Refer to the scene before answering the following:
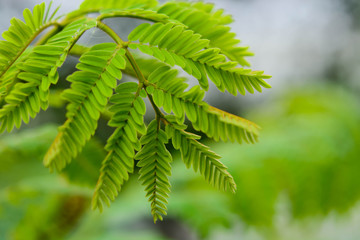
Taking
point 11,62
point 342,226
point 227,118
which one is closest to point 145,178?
point 227,118

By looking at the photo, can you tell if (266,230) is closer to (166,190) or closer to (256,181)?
(256,181)

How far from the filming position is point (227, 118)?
Result: 0.53 m

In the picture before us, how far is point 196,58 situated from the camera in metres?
0.52

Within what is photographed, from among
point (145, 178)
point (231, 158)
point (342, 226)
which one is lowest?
point (145, 178)

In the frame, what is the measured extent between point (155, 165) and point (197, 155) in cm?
6

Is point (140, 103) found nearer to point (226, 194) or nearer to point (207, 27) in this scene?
point (207, 27)

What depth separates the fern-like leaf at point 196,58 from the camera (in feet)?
1.66

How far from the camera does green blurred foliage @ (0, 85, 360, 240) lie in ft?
5.55

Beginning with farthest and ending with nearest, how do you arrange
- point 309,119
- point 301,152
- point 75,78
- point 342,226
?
point 342,226 < point 309,119 < point 301,152 < point 75,78

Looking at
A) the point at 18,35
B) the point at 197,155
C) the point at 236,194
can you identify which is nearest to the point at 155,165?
the point at 197,155

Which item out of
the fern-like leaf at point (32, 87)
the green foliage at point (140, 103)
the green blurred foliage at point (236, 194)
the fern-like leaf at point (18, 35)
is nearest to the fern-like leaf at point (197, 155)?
the green foliage at point (140, 103)

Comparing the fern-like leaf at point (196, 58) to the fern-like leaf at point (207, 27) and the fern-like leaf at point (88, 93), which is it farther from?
the fern-like leaf at point (207, 27)

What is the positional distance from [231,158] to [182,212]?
525 mm

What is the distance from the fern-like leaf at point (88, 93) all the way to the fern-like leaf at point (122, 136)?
0.02 meters
